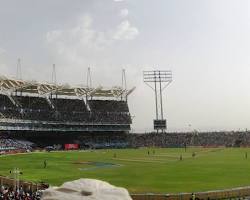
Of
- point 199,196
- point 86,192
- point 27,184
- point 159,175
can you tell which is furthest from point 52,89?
point 86,192

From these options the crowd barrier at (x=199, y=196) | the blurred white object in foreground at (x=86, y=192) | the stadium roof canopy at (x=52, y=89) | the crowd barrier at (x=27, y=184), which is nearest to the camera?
the blurred white object in foreground at (x=86, y=192)

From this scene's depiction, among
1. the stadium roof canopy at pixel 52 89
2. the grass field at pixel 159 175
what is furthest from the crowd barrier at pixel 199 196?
the stadium roof canopy at pixel 52 89

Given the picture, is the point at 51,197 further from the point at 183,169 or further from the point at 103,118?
the point at 103,118

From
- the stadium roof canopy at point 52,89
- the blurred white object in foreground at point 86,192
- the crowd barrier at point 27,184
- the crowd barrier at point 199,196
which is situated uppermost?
the stadium roof canopy at point 52,89

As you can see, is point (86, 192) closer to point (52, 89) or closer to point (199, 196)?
point (199, 196)

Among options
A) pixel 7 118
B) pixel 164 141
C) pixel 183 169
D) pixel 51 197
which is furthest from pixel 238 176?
pixel 164 141

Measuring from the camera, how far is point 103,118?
13812 cm

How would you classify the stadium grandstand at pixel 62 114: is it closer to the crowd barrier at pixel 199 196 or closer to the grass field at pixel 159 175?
the grass field at pixel 159 175

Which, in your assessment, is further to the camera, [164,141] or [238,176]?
[164,141]

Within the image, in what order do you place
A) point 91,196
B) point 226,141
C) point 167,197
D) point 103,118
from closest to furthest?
point 91,196, point 167,197, point 226,141, point 103,118

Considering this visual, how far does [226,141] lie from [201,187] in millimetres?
88453

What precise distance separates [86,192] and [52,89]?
396 ft

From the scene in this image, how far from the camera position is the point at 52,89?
12631 cm

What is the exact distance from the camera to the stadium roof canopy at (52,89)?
113 m
